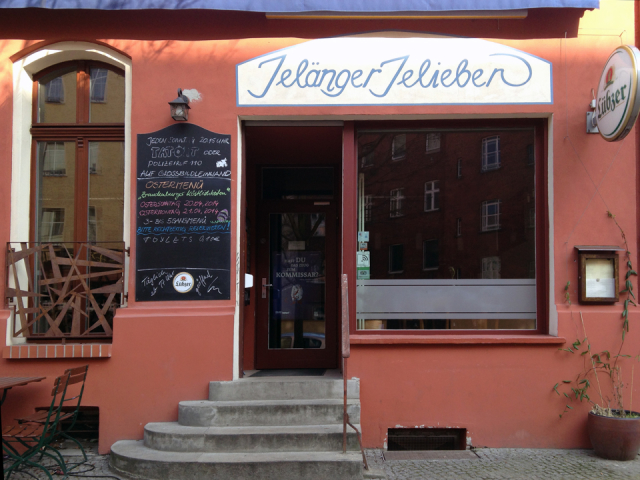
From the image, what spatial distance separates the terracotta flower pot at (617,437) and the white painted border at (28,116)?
495cm

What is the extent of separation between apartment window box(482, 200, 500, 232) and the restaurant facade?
0.11 ft

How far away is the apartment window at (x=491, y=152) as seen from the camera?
6.40m

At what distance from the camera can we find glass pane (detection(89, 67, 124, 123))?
6.52m

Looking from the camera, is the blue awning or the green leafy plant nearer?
the green leafy plant

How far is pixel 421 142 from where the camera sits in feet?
21.1

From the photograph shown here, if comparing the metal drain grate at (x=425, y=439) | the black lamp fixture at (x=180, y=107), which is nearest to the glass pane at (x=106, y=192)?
the black lamp fixture at (x=180, y=107)

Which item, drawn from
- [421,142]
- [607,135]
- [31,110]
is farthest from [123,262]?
[607,135]

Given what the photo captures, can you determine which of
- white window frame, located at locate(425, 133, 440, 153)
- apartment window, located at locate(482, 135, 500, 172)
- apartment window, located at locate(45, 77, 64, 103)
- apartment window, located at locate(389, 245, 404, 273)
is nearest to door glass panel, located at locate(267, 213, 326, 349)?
apartment window, located at locate(389, 245, 404, 273)

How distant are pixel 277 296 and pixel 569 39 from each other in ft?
15.0

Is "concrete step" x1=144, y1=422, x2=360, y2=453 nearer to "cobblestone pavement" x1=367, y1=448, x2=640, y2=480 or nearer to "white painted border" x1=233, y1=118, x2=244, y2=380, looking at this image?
"cobblestone pavement" x1=367, y1=448, x2=640, y2=480

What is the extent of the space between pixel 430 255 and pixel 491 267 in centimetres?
66

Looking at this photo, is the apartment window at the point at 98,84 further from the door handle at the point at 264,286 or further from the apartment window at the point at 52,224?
the door handle at the point at 264,286

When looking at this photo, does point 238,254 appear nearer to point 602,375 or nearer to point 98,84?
point 98,84

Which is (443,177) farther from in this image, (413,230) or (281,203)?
(281,203)
